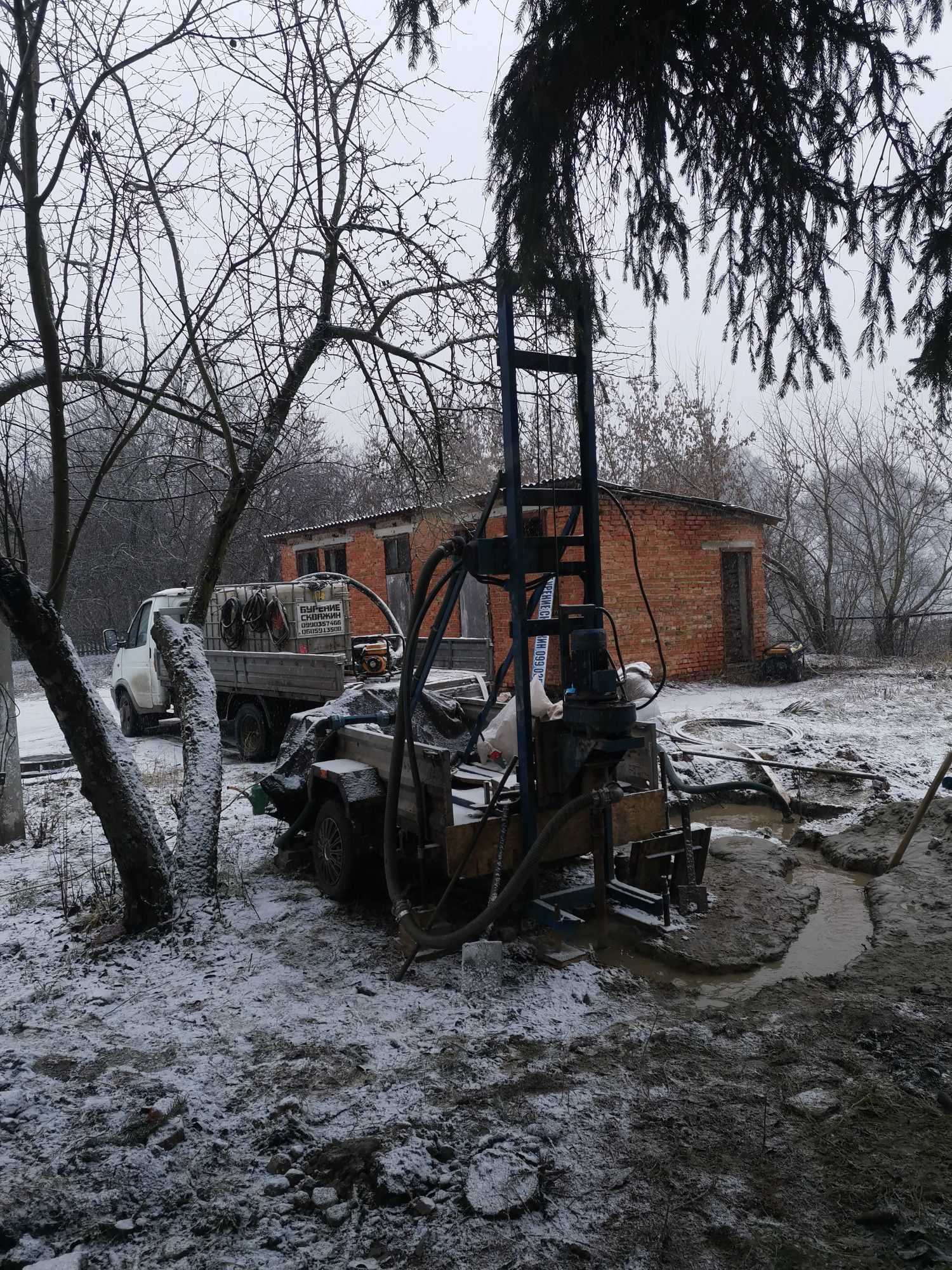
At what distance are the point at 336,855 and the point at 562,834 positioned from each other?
159 cm

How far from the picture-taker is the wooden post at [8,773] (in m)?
6.98

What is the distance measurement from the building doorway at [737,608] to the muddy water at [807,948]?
10350mm

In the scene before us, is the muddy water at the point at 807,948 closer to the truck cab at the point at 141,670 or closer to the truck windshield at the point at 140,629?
the truck cab at the point at 141,670

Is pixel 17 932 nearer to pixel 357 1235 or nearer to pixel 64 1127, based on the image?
pixel 64 1127

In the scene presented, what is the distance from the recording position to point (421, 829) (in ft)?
15.3

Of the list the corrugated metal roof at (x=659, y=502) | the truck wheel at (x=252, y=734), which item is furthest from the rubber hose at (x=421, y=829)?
the corrugated metal roof at (x=659, y=502)

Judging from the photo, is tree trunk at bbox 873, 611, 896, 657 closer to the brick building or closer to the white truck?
the brick building

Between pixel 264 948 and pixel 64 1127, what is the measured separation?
1690 mm

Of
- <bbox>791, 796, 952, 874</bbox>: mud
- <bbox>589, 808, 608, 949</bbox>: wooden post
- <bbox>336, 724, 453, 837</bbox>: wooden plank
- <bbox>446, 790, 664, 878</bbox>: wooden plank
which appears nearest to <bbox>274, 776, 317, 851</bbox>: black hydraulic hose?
<bbox>336, 724, 453, 837</bbox>: wooden plank

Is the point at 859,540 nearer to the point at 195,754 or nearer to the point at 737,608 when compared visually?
the point at 737,608

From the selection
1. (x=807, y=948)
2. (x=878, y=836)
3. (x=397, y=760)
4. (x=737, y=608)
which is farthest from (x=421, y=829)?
(x=737, y=608)

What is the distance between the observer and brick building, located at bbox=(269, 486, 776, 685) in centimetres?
1414

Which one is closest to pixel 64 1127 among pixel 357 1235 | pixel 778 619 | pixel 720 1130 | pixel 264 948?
pixel 357 1235

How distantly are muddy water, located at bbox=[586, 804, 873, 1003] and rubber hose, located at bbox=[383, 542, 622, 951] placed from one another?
0.88m
